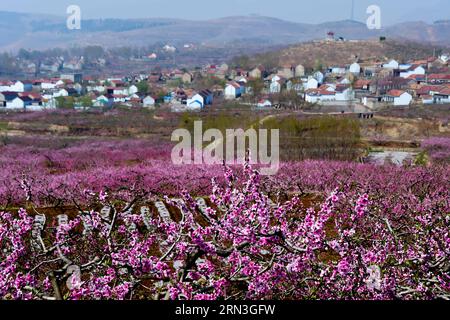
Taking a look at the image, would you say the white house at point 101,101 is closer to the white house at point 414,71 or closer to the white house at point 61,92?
the white house at point 61,92

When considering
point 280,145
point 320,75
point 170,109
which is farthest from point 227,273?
point 320,75

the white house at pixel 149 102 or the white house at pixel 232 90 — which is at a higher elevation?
the white house at pixel 232 90

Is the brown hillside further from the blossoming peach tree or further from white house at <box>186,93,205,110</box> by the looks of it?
the blossoming peach tree

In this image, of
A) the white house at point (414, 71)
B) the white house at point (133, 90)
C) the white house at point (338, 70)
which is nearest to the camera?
the white house at point (133, 90)

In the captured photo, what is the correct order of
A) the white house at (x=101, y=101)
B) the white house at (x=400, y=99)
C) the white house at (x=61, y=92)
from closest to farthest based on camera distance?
the white house at (x=400, y=99) → the white house at (x=101, y=101) → the white house at (x=61, y=92)

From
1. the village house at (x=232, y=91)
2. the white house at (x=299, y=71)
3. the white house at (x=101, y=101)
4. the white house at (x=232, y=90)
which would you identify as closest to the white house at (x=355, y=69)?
the white house at (x=299, y=71)

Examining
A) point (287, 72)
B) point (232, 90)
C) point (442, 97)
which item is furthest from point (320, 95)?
point (287, 72)

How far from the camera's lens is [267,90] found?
8000 centimetres

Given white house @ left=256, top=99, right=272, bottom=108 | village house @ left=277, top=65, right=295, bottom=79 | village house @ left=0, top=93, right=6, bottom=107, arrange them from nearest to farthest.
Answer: white house @ left=256, top=99, right=272, bottom=108 < village house @ left=0, top=93, right=6, bottom=107 < village house @ left=277, top=65, right=295, bottom=79

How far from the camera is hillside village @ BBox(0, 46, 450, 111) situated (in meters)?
65.2

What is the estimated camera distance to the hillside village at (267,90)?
65.2m

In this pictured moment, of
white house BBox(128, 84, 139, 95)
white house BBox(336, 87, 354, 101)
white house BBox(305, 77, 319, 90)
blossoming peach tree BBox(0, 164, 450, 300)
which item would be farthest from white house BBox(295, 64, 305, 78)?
blossoming peach tree BBox(0, 164, 450, 300)

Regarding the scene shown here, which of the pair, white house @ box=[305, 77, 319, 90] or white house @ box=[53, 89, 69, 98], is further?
white house @ box=[53, 89, 69, 98]

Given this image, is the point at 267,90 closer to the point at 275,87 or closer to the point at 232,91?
the point at 275,87
